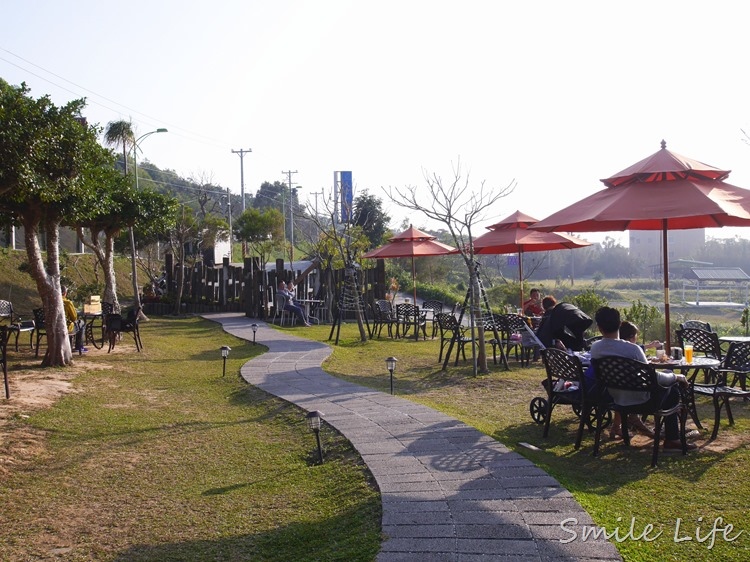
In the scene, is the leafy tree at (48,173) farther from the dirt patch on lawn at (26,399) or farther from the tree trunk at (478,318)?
the tree trunk at (478,318)

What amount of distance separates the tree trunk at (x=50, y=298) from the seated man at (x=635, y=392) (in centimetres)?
844

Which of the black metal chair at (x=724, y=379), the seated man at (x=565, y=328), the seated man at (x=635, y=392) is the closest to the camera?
the seated man at (x=635, y=392)

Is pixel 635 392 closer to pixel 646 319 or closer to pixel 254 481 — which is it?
pixel 254 481

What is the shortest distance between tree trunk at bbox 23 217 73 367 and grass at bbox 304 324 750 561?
504 centimetres

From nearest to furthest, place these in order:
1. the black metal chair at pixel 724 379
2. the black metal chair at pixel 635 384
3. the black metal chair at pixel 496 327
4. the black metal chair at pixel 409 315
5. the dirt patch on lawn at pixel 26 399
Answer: the black metal chair at pixel 635 384
the black metal chair at pixel 724 379
the dirt patch on lawn at pixel 26 399
the black metal chair at pixel 496 327
the black metal chair at pixel 409 315

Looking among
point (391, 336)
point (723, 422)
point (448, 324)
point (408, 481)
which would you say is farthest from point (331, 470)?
point (391, 336)

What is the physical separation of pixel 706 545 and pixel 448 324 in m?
7.93

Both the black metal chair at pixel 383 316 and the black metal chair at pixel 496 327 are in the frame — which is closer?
the black metal chair at pixel 496 327

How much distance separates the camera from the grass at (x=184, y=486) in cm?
419

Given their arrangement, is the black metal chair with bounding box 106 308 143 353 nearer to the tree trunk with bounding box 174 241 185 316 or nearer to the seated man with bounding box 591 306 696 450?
the tree trunk with bounding box 174 241 185 316

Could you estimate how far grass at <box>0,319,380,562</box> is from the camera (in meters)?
4.19

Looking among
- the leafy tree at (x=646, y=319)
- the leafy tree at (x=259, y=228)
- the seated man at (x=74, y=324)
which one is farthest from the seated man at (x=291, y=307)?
the leafy tree at (x=259, y=228)

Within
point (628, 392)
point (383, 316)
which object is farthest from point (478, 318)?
point (383, 316)

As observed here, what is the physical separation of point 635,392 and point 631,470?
0.67 m
